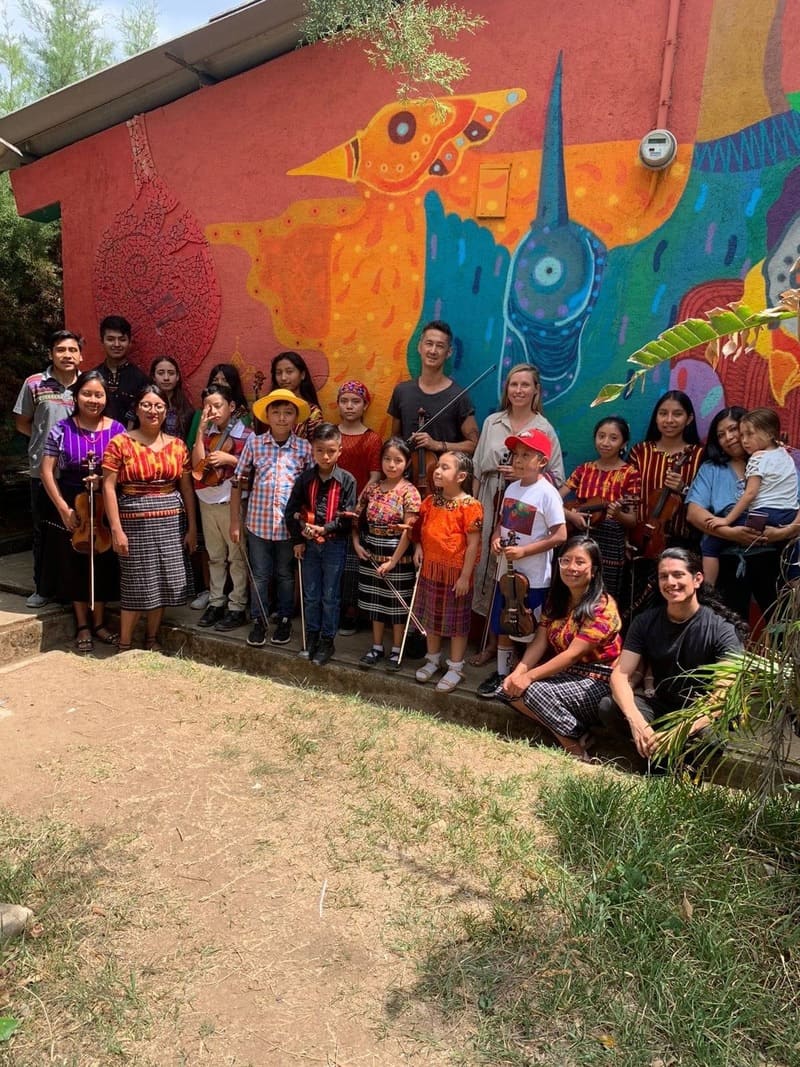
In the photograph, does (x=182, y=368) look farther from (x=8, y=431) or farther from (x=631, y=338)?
(x=631, y=338)

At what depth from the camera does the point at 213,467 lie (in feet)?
18.2

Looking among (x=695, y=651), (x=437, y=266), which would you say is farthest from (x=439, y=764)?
(x=437, y=266)

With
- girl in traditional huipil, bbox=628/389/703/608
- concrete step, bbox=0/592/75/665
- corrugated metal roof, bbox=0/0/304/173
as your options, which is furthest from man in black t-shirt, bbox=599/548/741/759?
corrugated metal roof, bbox=0/0/304/173

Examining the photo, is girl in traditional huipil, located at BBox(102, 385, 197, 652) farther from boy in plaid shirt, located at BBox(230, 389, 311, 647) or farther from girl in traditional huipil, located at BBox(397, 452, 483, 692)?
girl in traditional huipil, located at BBox(397, 452, 483, 692)

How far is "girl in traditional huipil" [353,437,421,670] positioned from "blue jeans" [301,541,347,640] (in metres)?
0.15

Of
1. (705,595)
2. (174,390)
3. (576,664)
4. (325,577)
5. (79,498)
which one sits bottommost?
(576,664)

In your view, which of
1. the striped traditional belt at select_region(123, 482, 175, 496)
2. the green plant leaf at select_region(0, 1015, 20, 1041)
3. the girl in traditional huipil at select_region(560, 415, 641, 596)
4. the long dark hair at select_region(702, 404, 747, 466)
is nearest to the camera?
the green plant leaf at select_region(0, 1015, 20, 1041)

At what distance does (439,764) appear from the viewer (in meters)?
3.79

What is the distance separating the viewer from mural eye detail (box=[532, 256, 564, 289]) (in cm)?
504

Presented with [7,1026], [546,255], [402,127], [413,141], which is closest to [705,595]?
[546,255]

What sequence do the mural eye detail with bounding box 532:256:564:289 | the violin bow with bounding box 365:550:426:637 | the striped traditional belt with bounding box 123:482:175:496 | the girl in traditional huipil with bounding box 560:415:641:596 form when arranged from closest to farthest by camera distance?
the girl in traditional huipil with bounding box 560:415:641:596 < the violin bow with bounding box 365:550:426:637 < the mural eye detail with bounding box 532:256:564:289 < the striped traditional belt with bounding box 123:482:175:496

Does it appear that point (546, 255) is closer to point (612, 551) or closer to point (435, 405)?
point (435, 405)

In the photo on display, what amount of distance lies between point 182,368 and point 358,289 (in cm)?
181

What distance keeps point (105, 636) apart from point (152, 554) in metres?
0.81
